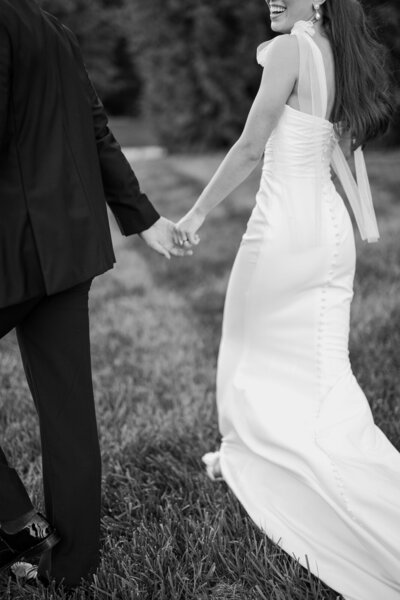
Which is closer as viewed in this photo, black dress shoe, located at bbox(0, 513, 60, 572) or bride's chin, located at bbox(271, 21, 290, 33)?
black dress shoe, located at bbox(0, 513, 60, 572)

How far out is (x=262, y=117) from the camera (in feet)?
8.05

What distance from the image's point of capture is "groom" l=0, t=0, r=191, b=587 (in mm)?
1802

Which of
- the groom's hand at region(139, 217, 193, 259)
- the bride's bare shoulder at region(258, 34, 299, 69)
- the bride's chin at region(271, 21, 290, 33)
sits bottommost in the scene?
the groom's hand at region(139, 217, 193, 259)

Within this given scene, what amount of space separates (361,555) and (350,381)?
63 cm

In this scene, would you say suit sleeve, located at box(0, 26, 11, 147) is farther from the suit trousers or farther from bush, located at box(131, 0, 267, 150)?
bush, located at box(131, 0, 267, 150)

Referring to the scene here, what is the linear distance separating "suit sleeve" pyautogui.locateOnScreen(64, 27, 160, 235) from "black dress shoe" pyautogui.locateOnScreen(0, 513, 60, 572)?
101 centimetres

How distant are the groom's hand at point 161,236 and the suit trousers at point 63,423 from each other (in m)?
0.46

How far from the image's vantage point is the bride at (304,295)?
91.4 inches

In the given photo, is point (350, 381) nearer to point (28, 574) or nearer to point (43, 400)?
point (43, 400)

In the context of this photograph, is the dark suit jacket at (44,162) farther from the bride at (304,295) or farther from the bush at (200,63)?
the bush at (200,63)

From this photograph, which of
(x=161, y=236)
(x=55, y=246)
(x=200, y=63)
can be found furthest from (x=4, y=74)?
(x=200, y=63)

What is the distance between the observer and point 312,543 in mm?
2303

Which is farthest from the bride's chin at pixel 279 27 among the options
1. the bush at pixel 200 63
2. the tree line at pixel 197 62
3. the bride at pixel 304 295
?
the bush at pixel 200 63

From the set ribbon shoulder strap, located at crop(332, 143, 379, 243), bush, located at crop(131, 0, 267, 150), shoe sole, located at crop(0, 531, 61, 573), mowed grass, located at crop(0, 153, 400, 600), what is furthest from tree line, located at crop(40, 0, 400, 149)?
shoe sole, located at crop(0, 531, 61, 573)
